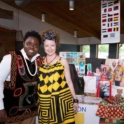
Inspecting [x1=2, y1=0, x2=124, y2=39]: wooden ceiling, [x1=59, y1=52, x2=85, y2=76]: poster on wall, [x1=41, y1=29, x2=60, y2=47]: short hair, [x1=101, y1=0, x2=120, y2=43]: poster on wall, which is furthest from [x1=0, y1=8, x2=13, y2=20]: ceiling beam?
[x1=41, y1=29, x2=60, y2=47]: short hair

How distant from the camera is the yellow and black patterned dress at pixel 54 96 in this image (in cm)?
127

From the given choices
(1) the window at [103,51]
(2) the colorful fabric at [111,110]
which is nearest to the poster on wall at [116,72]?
(2) the colorful fabric at [111,110]

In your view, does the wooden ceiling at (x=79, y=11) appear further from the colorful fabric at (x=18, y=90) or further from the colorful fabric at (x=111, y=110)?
the colorful fabric at (x=18, y=90)

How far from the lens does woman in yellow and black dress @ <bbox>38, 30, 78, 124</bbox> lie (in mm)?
1275

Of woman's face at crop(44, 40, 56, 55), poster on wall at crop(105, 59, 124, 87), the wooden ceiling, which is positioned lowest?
poster on wall at crop(105, 59, 124, 87)

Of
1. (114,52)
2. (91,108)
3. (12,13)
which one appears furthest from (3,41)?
(91,108)

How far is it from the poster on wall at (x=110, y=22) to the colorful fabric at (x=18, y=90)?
1.33 metres

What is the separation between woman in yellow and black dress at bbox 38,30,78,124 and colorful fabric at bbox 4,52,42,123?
0.09 metres

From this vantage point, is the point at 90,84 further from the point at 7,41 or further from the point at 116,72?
the point at 7,41

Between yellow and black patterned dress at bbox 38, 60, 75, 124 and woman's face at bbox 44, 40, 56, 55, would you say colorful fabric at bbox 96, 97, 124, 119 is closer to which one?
yellow and black patterned dress at bbox 38, 60, 75, 124

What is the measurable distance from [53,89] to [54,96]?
55 millimetres

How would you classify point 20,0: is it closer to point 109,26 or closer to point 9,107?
point 109,26

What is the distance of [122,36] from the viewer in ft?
25.2

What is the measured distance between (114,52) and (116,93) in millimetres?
6755
